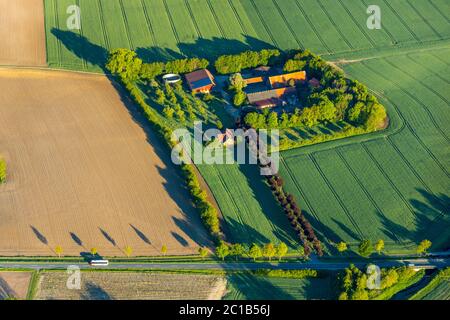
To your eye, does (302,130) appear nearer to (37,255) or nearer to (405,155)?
(405,155)

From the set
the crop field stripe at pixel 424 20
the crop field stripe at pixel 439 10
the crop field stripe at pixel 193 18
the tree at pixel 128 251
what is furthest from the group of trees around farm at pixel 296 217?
the crop field stripe at pixel 439 10

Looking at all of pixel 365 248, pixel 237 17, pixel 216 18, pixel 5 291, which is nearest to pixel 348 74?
pixel 237 17

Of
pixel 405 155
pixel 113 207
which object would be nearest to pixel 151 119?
pixel 113 207

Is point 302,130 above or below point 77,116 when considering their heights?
below

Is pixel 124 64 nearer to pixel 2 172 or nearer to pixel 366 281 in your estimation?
pixel 2 172

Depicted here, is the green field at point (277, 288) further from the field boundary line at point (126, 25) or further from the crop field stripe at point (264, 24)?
the field boundary line at point (126, 25)

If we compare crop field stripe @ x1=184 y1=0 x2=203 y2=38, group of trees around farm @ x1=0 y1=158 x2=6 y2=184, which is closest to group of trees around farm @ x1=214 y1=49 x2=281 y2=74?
crop field stripe @ x1=184 y1=0 x2=203 y2=38
